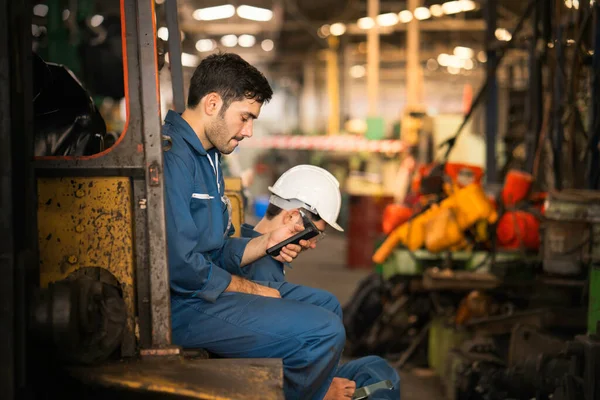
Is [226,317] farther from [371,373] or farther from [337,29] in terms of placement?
[337,29]

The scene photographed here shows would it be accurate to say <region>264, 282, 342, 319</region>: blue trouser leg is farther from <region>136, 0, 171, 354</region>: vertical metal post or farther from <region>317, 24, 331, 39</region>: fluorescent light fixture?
<region>317, 24, 331, 39</region>: fluorescent light fixture

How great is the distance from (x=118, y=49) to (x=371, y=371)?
5670mm

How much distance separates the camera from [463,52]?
2680 centimetres

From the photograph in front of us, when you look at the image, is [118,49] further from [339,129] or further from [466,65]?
[466,65]

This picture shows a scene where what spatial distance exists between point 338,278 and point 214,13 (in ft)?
22.9

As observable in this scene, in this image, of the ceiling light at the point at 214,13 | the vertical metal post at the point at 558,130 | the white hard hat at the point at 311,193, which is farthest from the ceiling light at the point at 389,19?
the white hard hat at the point at 311,193

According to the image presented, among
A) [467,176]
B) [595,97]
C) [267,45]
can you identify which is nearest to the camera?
[595,97]

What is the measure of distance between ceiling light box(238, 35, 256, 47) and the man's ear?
17780 mm

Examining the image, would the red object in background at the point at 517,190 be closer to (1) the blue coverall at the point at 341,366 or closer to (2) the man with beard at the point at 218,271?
(1) the blue coverall at the point at 341,366

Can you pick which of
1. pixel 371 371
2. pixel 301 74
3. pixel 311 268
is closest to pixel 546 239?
pixel 371 371

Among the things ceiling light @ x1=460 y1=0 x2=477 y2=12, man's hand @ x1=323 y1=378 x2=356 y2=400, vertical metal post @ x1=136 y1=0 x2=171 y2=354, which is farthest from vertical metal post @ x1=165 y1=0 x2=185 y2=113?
ceiling light @ x1=460 y1=0 x2=477 y2=12

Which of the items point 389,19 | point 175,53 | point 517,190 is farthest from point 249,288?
point 389,19

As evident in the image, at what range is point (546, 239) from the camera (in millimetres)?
5965

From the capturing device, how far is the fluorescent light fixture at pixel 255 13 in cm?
1688
